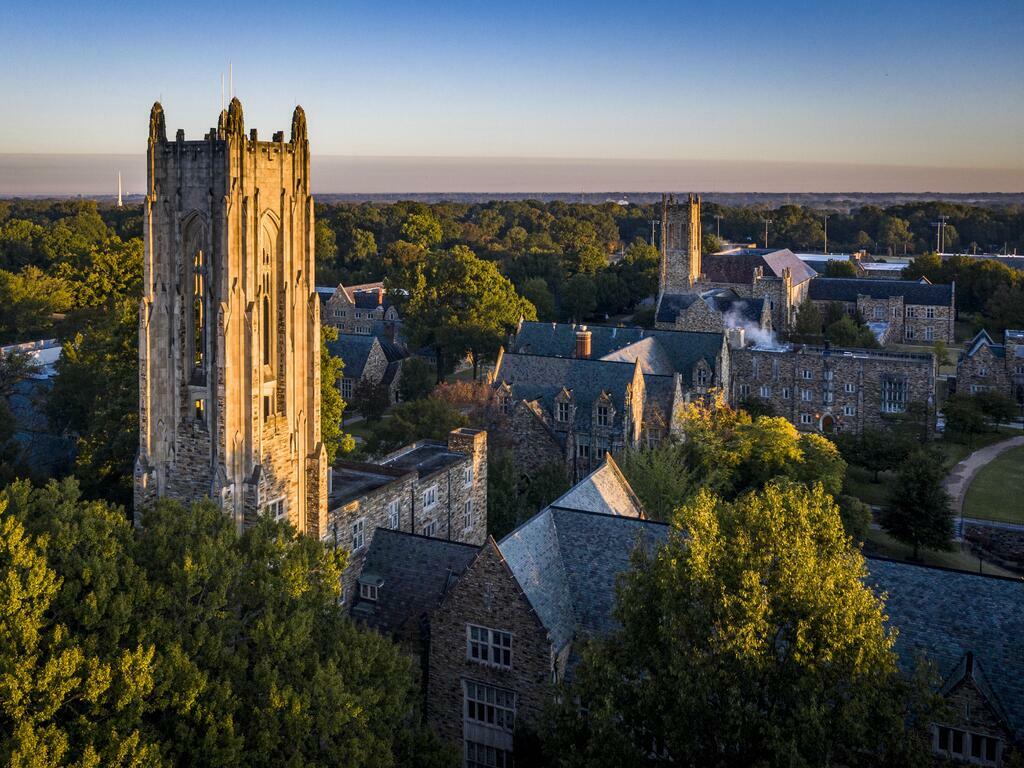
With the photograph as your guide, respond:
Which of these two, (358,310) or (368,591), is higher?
(358,310)

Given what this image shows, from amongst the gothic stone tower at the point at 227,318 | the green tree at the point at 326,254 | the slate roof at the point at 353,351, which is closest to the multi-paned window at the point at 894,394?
the slate roof at the point at 353,351

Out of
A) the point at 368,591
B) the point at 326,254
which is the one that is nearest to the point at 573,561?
the point at 368,591

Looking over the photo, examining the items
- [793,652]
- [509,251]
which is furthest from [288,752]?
[509,251]

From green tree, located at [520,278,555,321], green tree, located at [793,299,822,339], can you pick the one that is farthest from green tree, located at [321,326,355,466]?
green tree, located at [520,278,555,321]

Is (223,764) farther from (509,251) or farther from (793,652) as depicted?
(509,251)

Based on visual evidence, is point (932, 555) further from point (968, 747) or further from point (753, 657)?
point (753, 657)
